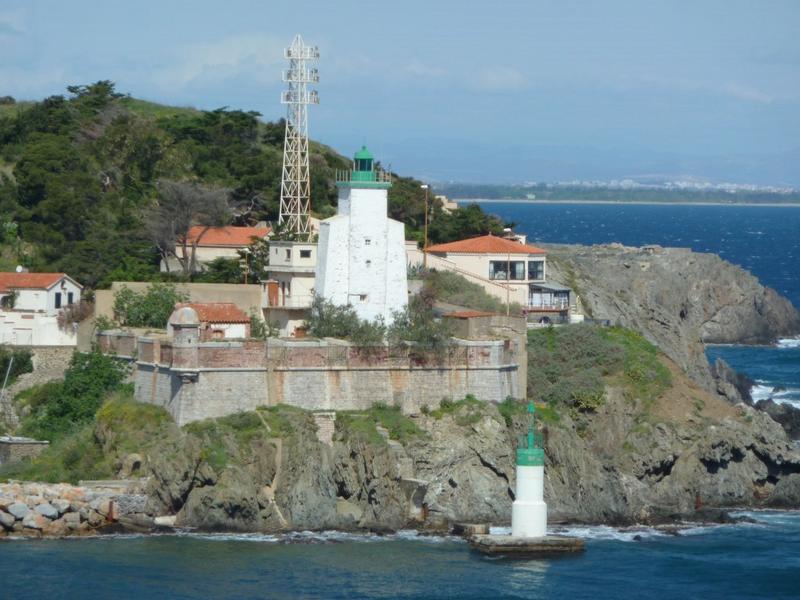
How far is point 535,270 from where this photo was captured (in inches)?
2564

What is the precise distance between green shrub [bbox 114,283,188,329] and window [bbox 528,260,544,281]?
14068 mm

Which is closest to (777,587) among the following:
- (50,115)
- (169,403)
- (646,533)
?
(646,533)

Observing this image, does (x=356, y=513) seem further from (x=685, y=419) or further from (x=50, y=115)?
(x=50, y=115)

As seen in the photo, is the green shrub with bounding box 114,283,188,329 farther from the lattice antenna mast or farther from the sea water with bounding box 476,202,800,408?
the sea water with bounding box 476,202,800,408

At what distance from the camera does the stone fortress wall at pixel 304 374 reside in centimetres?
4928

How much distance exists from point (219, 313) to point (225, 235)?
11726 mm

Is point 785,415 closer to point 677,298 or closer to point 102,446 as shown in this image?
point 677,298

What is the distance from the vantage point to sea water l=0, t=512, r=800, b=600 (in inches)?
1618

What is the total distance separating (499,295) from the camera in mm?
62500

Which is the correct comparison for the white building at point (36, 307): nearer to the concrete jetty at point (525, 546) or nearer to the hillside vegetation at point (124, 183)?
the hillside vegetation at point (124, 183)

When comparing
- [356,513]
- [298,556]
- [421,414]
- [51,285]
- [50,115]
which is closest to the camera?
[298,556]

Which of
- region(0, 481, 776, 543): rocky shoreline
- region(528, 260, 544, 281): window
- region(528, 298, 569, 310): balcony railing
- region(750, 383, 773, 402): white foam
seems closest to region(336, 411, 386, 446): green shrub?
region(0, 481, 776, 543): rocky shoreline

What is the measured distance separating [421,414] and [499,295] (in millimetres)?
11840

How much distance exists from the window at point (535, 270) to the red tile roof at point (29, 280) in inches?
644
